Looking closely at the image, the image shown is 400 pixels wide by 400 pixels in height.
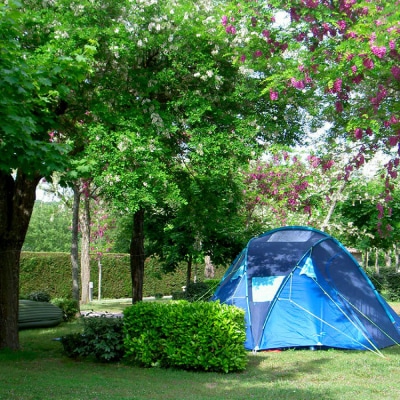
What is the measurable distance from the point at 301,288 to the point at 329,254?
3.34 feet

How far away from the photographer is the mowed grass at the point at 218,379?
648 centimetres

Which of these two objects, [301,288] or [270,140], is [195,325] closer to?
[301,288]

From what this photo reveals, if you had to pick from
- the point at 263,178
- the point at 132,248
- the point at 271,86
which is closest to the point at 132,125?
the point at 271,86

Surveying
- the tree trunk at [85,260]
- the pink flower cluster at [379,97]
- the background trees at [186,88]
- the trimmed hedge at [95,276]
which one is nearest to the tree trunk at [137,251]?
the background trees at [186,88]

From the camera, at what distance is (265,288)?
1038 cm

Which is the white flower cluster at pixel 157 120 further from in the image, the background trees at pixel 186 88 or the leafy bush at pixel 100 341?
the leafy bush at pixel 100 341

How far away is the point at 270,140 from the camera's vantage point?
11.0 m

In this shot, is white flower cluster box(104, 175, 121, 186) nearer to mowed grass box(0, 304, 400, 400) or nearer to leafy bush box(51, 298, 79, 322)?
mowed grass box(0, 304, 400, 400)

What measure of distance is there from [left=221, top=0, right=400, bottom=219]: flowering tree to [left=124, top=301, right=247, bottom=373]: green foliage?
136 inches

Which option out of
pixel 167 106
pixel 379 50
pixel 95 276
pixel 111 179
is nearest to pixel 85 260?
pixel 95 276

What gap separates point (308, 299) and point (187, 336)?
2.98 metres

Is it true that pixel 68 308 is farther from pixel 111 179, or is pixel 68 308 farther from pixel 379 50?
pixel 379 50

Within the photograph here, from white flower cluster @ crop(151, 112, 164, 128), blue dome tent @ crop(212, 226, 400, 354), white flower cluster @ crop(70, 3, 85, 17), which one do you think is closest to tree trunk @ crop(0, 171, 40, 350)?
white flower cluster @ crop(151, 112, 164, 128)

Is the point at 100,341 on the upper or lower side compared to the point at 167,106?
lower
